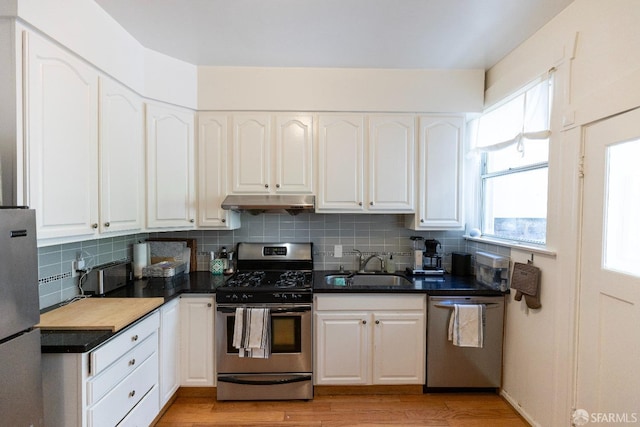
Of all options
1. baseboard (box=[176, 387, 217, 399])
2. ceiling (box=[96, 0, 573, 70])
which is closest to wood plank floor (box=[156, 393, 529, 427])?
baseboard (box=[176, 387, 217, 399])

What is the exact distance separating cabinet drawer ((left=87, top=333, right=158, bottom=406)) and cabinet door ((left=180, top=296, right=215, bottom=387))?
1.05 ft

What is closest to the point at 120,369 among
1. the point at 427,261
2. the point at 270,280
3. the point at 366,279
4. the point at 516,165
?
the point at 270,280

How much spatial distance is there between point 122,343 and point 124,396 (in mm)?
314

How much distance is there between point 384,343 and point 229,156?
2.07 meters

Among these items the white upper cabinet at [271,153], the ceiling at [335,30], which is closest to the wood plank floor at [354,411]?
the white upper cabinet at [271,153]

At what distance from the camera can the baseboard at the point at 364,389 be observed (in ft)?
7.84

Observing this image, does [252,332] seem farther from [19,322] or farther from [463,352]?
[463,352]

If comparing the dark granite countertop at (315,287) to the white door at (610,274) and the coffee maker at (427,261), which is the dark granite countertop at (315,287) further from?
the white door at (610,274)

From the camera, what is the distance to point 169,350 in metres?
2.13

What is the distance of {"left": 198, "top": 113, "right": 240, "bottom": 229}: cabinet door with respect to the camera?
2.55 metres

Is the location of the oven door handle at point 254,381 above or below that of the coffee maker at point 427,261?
below

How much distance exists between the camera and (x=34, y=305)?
1.19m

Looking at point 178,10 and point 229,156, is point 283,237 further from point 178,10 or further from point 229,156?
point 178,10

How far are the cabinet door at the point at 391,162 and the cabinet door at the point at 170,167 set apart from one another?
1.59m
